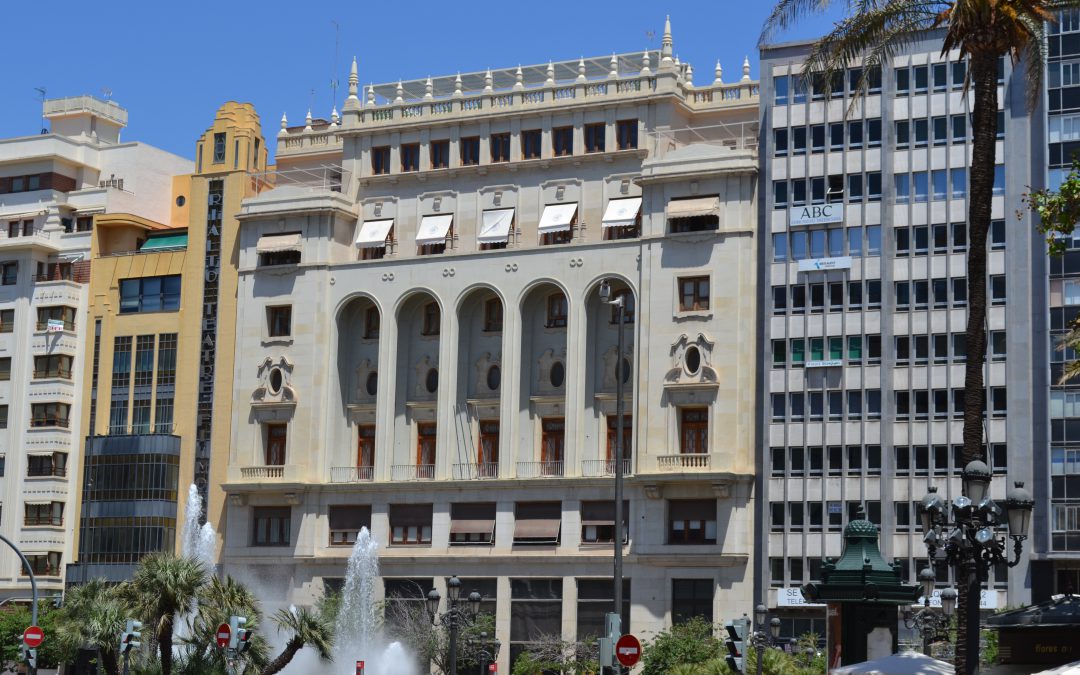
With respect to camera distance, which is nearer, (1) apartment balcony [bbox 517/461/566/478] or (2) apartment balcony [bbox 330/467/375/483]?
(1) apartment balcony [bbox 517/461/566/478]

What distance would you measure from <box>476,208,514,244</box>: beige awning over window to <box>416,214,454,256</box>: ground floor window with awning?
168cm

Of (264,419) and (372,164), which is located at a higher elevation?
(372,164)

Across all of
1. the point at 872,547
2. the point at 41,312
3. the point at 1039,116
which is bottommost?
the point at 872,547

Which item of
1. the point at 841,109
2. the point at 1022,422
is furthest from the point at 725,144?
the point at 1022,422

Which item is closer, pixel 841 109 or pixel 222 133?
pixel 841 109

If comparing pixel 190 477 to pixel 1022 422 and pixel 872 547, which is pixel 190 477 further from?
pixel 872 547

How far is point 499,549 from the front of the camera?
76688 millimetres

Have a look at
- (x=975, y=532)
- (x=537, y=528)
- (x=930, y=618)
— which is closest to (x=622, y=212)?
(x=537, y=528)

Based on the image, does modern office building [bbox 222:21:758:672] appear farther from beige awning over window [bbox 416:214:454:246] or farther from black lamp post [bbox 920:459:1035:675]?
black lamp post [bbox 920:459:1035:675]

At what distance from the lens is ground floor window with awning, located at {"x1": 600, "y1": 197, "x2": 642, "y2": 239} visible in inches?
3004

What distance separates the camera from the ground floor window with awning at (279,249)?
8275 centimetres

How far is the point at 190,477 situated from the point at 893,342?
33395 millimetres

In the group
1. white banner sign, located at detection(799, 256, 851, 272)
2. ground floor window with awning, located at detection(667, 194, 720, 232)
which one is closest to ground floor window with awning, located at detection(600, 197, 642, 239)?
ground floor window with awning, located at detection(667, 194, 720, 232)

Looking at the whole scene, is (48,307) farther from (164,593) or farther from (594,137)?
(164,593)
